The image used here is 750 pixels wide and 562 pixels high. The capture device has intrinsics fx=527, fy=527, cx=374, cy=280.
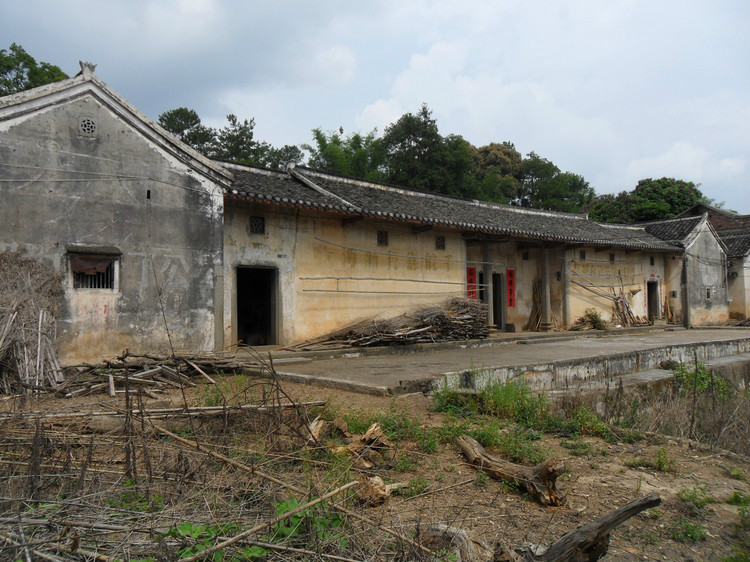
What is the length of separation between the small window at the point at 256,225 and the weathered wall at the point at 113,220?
1.43 metres

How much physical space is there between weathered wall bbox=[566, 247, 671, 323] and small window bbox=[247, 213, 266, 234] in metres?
12.5

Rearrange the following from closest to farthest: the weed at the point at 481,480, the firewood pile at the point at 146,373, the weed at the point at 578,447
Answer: the weed at the point at 481,480
the weed at the point at 578,447
the firewood pile at the point at 146,373

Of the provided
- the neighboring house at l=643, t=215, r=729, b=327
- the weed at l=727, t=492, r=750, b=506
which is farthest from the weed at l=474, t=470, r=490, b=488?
the neighboring house at l=643, t=215, r=729, b=327

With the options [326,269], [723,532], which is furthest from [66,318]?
[723,532]

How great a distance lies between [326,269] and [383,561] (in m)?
11.1

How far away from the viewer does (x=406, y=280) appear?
15180 millimetres

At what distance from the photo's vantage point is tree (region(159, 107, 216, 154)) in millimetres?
31359

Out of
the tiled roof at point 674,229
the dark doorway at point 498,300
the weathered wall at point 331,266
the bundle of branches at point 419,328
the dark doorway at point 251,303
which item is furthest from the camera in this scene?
the tiled roof at point 674,229

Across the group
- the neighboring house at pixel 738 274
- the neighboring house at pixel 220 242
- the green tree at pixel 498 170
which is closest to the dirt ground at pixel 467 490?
the neighboring house at pixel 220 242

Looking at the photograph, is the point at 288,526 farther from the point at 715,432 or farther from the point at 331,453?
the point at 715,432

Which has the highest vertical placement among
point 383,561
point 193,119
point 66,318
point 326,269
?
point 193,119

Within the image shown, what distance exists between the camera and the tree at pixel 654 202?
3195cm

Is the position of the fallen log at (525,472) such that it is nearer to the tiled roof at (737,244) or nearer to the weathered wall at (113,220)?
the weathered wall at (113,220)

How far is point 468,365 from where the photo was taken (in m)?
9.62
